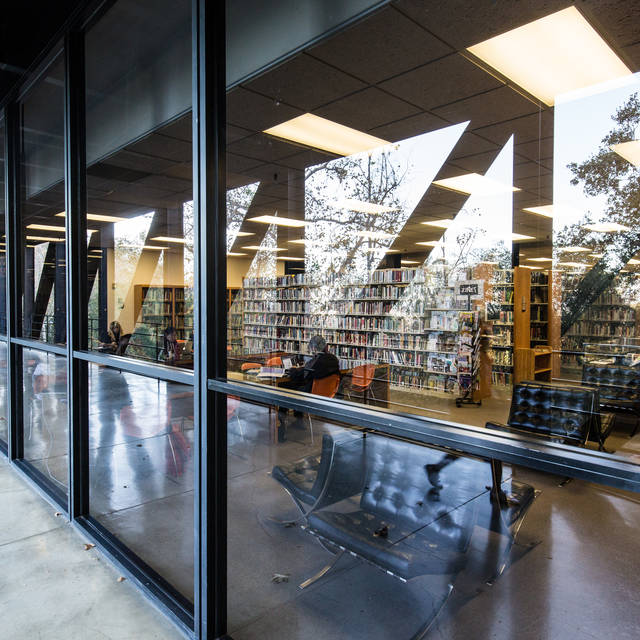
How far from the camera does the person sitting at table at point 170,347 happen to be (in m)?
2.29

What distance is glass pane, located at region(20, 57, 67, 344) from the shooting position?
10.6 feet

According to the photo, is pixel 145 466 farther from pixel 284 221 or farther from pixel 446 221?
pixel 446 221

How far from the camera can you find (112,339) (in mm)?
3014

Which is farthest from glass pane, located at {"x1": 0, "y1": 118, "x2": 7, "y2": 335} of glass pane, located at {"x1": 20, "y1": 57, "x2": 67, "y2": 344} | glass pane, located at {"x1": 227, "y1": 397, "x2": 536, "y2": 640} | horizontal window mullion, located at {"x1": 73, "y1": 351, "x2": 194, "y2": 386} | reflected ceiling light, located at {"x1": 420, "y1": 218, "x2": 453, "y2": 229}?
reflected ceiling light, located at {"x1": 420, "y1": 218, "x2": 453, "y2": 229}

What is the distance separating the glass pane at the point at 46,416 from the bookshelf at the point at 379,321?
121 inches

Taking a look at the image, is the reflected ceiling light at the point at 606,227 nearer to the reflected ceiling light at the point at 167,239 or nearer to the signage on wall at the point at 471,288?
the signage on wall at the point at 471,288

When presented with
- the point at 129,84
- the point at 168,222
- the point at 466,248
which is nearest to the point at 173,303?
the point at 168,222

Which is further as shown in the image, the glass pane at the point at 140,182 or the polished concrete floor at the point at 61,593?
the glass pane at the point at 140,182

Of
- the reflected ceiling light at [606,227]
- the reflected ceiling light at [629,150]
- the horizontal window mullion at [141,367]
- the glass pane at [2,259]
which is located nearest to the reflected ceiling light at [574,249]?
the reflected ceiling light at [606,227]

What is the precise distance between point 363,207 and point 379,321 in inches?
72.6

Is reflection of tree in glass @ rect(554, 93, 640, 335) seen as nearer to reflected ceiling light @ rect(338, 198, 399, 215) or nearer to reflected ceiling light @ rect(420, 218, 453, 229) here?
reflected ceiling light @ rect(420, 218, 453, 229)

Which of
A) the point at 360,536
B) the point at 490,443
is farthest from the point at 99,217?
→ the point at 490,443

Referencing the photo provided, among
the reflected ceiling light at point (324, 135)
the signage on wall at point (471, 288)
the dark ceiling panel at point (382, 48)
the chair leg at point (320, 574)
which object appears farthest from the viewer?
the signage on wall at point (471, 288)

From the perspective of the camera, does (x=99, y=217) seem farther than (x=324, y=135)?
No
